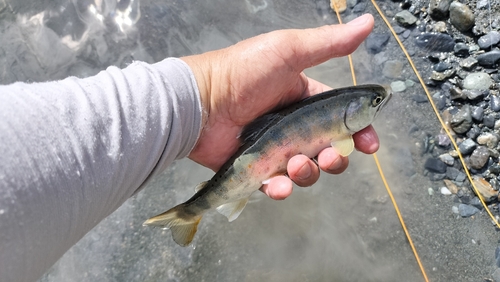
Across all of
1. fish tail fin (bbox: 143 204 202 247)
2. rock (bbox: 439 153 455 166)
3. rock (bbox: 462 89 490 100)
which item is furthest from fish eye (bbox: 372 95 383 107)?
rock (bbox: 462 89 490 100)

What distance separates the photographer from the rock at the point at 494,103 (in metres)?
3.49

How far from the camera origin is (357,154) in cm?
350

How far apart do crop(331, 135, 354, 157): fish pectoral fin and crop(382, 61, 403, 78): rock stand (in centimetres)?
166

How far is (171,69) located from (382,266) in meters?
2.12

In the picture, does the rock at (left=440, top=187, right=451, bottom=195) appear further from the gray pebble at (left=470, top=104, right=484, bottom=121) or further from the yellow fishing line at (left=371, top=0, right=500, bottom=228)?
the gray pebble at (left=470, top=104, right=484, bottom=121)

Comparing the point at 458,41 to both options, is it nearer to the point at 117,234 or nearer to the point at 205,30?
the point at 205,30

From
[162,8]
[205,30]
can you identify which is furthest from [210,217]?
[162,8]

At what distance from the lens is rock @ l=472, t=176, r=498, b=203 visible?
10.8 feet

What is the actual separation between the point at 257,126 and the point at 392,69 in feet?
6.38

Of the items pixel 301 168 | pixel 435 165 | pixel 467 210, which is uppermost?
pixel 301 168

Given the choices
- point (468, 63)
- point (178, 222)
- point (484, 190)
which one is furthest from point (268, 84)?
point (468, 63)

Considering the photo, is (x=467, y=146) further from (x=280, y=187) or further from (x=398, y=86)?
(x=280, y=187)

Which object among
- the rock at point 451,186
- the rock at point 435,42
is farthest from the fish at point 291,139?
the rock at point 435,42

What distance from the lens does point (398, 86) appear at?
3.75 meters
